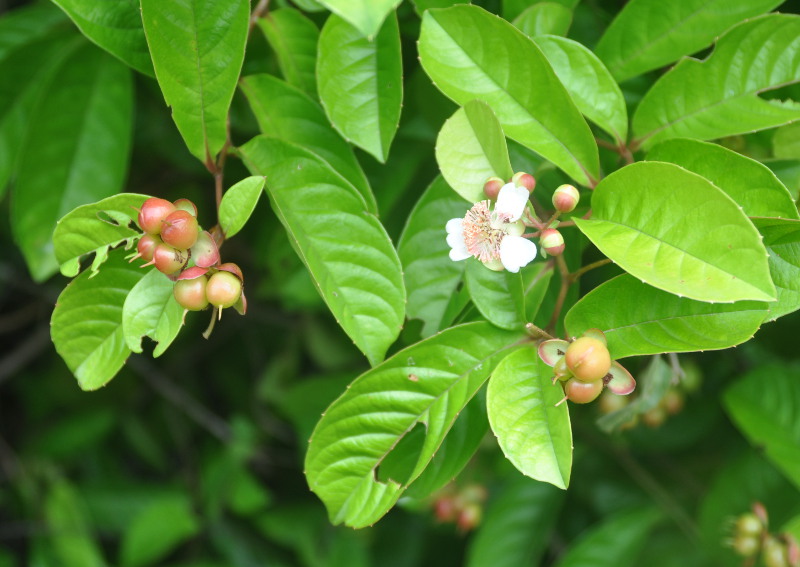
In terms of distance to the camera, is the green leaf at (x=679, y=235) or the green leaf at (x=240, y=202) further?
the green leaf at (x=240, y=202)

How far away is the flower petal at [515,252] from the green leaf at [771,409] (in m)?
0.89

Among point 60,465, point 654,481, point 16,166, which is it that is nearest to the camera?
point 16,166

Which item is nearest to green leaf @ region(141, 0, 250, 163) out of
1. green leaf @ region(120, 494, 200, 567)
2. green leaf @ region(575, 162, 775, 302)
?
green leaf @ region(575, 162, 775, 302)

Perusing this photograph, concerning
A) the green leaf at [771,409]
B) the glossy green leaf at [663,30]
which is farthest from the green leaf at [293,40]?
the green leaf at [771,409]

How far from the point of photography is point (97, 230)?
0.92 meters

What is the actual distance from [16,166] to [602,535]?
147 centimetres

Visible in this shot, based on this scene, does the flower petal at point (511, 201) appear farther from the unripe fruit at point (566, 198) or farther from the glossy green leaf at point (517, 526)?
the glossy green leaf at point (517, 526)

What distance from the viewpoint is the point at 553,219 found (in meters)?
0.90

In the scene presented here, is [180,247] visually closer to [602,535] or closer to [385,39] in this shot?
[385,39]

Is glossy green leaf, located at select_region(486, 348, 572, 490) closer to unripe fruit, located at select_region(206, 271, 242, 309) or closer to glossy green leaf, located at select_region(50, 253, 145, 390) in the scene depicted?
unripe fruit, located at select_region(206, 271, 242, 309)

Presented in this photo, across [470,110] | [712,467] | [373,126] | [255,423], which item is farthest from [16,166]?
[712,467]

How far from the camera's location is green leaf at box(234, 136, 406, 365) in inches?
37.2

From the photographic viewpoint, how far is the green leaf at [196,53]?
91cm

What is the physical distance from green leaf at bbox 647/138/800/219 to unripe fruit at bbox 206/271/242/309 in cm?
56
